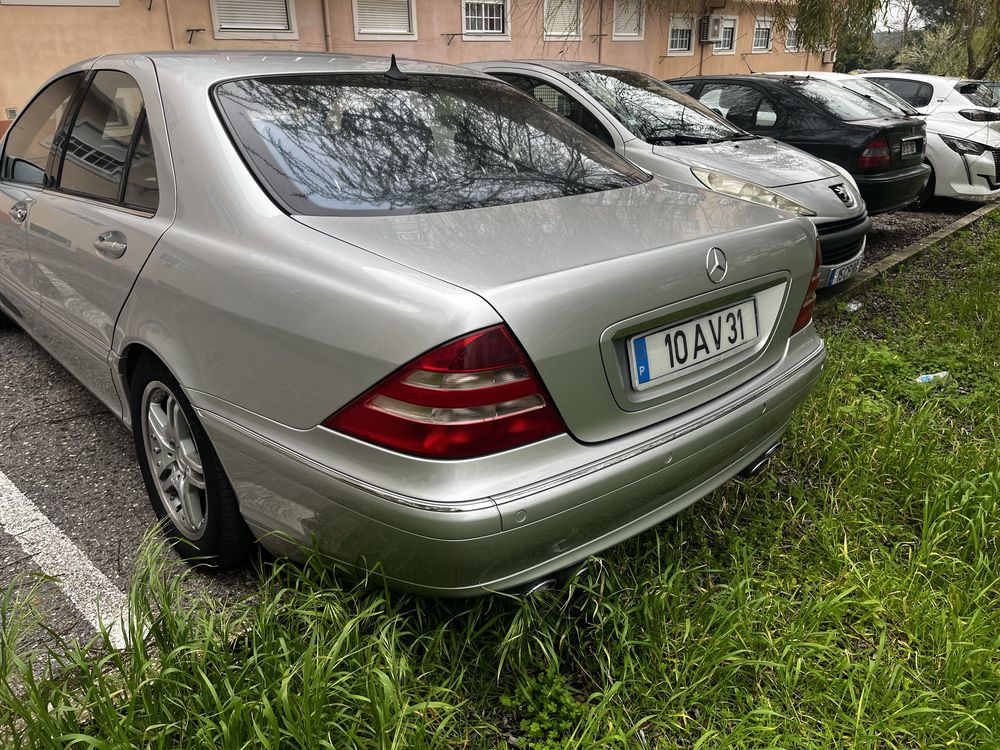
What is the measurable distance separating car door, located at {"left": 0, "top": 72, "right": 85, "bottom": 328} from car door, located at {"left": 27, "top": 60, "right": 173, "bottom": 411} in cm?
12

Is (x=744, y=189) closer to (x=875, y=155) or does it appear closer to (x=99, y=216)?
(x=875, y=155)

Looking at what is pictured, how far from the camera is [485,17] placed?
603 inches

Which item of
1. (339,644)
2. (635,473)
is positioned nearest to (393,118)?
(635,473)

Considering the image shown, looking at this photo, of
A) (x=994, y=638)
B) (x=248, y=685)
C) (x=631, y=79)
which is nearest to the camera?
(x=248, y=685)

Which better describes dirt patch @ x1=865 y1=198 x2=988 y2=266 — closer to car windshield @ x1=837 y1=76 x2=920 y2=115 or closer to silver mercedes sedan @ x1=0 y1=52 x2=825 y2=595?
car windshield @ x1=837 y1=76 x2=920 y2=115

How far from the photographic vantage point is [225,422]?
2051 mm

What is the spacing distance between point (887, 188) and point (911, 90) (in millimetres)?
4648

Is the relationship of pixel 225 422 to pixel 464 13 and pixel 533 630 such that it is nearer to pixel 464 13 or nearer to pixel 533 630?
pixel 533 630

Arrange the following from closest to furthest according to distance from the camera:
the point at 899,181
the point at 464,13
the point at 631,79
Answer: the point at 631,79 < the point at 899,181 < the point at 464,13

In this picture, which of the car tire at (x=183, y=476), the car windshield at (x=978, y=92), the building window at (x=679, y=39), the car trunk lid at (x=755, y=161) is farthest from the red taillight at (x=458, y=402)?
the building window at (x=679, y=39)

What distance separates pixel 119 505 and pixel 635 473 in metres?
2.03

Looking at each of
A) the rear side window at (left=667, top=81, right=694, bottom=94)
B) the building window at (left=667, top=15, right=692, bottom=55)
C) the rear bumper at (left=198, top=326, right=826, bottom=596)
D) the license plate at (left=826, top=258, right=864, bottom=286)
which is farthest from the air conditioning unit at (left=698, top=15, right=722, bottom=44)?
the rear bumper at (left=198, top=326, right=826, bottom=596)

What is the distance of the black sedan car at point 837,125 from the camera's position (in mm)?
6305

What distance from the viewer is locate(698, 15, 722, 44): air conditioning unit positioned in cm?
2056
